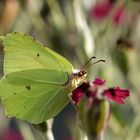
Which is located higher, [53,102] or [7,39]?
[7,39]

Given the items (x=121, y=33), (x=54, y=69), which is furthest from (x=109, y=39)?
(x=54, y=69)

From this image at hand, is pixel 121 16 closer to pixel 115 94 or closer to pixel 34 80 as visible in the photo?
pixel 34 80

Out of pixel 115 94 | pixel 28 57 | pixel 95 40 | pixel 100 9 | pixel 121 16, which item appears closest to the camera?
pixel 115 94

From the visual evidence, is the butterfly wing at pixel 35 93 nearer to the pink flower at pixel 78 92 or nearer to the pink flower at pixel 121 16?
the pink flower at pixel 78 92

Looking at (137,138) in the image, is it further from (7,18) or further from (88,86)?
(7,18)

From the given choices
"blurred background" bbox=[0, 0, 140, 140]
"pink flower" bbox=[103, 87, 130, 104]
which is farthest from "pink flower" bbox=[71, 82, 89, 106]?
"blurred background" bbox=[0, 0, 140, 140]

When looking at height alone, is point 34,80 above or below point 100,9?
below

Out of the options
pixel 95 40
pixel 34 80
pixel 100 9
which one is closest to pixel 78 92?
pixel 34 80
